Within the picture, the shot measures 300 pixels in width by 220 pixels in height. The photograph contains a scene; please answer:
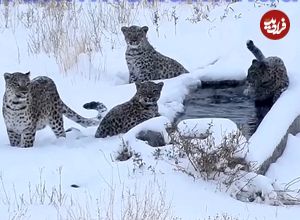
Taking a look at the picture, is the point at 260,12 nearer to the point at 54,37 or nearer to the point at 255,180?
the point at 54,37

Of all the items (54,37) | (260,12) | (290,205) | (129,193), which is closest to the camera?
(129,193)

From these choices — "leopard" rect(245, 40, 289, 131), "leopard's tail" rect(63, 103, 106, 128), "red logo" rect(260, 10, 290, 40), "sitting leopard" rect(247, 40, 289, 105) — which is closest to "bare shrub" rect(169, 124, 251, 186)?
"leopard's tail" rect(63, 103, 106, 128)

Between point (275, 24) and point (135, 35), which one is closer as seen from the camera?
point (135, 35)

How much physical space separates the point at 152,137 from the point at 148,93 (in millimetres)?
1362

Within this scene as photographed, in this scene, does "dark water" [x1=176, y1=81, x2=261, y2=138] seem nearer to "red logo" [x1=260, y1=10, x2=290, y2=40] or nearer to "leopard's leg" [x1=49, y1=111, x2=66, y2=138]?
"leopard's leg" [x1=49, y1=111, x2=66, y2=138]

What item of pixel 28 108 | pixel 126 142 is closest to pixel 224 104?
pixel 126 142

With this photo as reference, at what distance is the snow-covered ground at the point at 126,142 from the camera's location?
23.6 ft

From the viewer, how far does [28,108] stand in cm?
948

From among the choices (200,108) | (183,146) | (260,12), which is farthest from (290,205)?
(260,12)

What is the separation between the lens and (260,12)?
54.0 feet

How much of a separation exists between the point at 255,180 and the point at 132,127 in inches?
98.4

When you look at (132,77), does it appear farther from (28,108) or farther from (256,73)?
(28,108)

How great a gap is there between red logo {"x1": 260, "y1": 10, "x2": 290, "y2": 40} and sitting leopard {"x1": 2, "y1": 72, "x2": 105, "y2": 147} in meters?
5.74

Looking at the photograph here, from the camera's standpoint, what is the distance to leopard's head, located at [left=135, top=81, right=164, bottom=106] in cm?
1028
